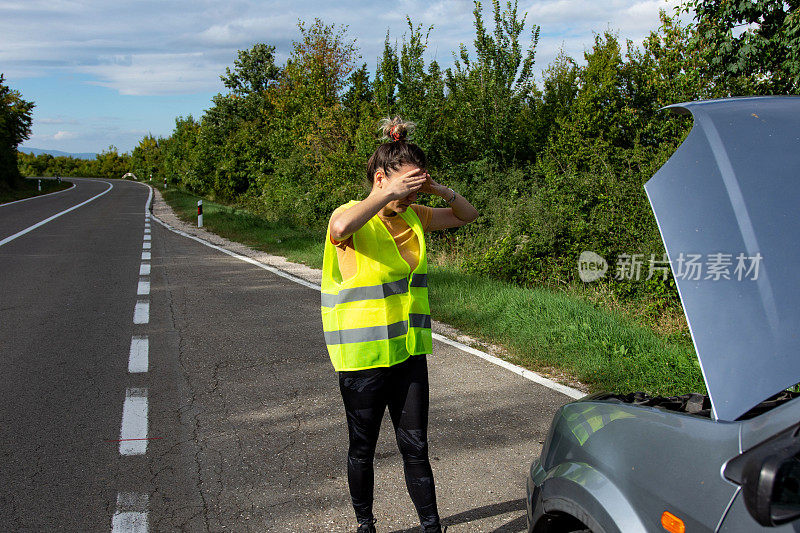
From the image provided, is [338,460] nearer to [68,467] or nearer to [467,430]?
[467,430]

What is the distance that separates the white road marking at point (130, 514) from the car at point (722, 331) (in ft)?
8.15

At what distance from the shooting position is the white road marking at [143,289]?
32.3 ft

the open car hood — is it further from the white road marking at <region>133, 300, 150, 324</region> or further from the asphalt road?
the white road marking at <region>133, 300, 150, 324</region>

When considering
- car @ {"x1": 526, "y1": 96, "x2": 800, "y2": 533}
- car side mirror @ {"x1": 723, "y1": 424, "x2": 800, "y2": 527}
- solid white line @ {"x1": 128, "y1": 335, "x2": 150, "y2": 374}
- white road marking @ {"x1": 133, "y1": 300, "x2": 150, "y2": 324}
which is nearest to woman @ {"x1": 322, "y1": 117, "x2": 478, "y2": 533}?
car @ {"x1": 526, "y1": 96, "x2": 800, "y2": 533}

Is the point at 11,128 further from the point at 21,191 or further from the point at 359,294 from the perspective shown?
the point at 359,294

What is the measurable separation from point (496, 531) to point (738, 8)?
9747 mm

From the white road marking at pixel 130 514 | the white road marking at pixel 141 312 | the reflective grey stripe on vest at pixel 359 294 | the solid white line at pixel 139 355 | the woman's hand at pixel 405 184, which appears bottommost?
the white road marking at pixel 130 514

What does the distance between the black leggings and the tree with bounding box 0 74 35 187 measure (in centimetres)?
4933

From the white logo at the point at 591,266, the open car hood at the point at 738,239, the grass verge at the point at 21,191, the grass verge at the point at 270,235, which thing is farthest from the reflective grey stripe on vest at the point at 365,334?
the grass verge at the point at 21,191

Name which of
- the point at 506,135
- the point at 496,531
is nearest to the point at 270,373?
the point at 496,531

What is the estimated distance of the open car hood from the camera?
1602 millimetres

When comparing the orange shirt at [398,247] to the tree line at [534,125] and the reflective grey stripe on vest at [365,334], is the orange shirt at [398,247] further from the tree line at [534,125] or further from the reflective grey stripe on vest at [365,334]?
the tree line at [534,125]

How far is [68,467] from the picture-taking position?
13.6ft

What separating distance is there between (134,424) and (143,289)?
5807 mm
